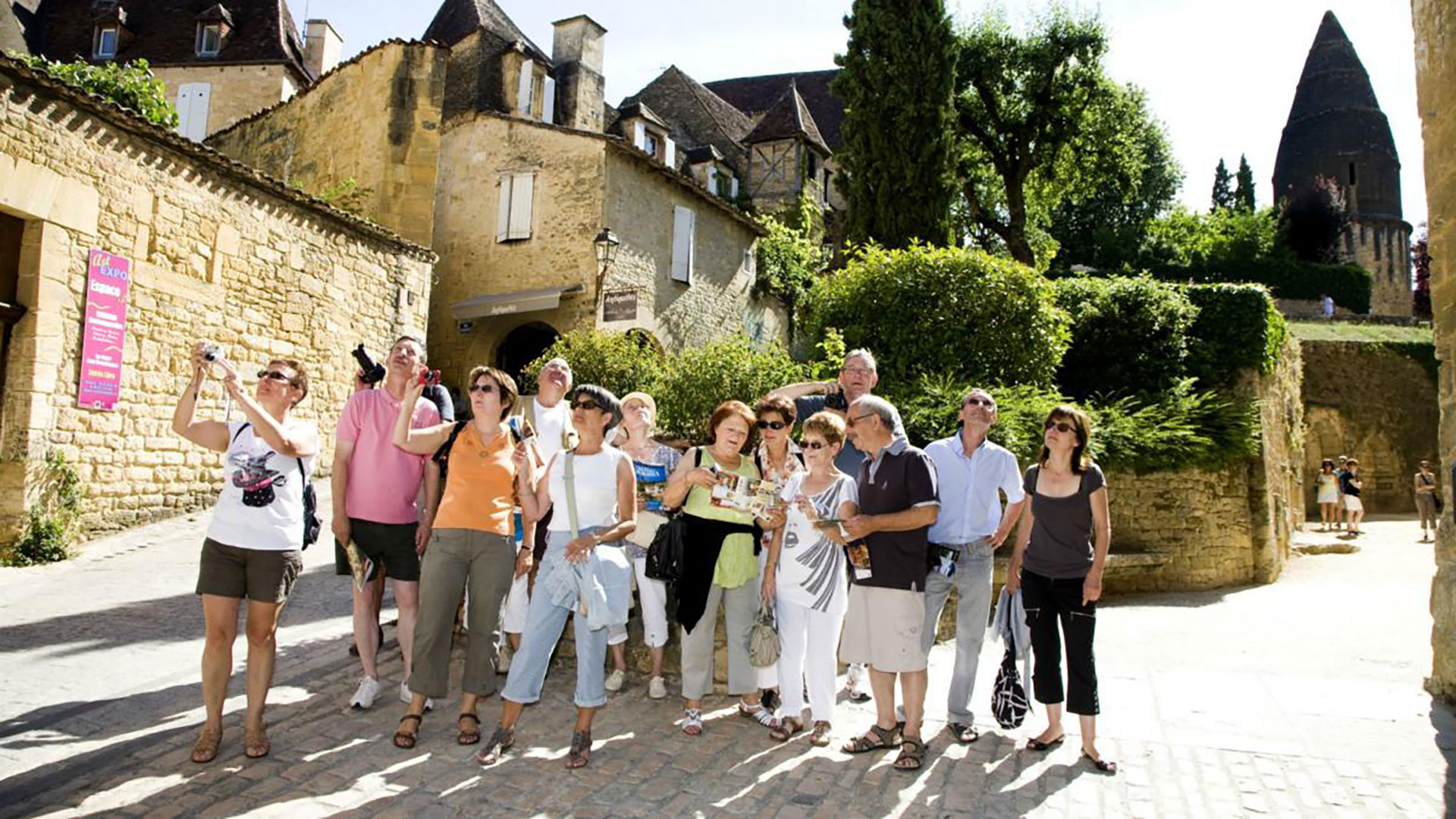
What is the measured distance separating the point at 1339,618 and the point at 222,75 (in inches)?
1128

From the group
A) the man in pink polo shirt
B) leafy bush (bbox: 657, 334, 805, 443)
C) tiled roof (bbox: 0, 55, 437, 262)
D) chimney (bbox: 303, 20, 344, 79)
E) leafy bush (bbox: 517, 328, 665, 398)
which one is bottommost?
the man in pink polo shirt

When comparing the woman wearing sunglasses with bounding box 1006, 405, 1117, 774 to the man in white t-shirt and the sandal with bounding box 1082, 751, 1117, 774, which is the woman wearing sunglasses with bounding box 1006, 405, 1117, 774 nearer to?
the sandal with bounding box 1082, 751, 1117, 774

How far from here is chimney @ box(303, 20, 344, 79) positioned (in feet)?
91.4

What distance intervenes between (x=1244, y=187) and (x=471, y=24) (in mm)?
46062

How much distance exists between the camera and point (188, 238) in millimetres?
10633

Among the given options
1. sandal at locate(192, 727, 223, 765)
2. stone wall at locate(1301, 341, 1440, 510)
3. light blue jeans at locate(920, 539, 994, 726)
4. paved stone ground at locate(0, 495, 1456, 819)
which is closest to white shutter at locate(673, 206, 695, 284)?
paved stone ground at locate(0, 495, 1456, 819)

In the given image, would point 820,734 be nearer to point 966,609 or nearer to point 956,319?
point 966,609

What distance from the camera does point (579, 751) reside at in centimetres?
396

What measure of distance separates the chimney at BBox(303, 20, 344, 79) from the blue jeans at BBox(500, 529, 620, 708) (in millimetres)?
28835

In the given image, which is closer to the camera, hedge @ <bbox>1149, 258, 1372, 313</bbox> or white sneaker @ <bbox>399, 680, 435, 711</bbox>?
white sneaker @ <bbox>399, 680, 435, 711</bbox>

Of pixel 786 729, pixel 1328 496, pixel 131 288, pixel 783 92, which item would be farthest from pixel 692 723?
pixel 783 92

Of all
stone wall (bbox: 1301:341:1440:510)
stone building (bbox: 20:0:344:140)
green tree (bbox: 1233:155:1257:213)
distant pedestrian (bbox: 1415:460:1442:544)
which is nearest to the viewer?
distant pedestrian (bbox: 1415:460:1442:544)

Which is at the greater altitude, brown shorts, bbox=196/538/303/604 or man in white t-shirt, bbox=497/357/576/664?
man in white t-shirt, bbox=497/357/576/664

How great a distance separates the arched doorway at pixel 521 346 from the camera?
1892 cm
